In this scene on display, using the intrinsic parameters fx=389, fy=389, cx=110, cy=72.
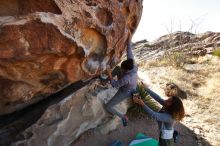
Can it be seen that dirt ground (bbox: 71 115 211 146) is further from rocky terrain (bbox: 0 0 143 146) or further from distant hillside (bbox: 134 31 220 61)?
distant hillside (bbox: 134 31 220 61)

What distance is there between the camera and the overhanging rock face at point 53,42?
441 cm

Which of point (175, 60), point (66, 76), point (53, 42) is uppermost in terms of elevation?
point (53, 42)

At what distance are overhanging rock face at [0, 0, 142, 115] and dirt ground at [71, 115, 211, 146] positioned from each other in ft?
6.00

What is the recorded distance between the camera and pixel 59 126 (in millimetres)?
6512

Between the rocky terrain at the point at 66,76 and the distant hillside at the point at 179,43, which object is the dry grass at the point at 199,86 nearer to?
the rocky terrain at the point at 66,76

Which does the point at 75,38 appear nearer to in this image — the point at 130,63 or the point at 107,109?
the point at 130,63

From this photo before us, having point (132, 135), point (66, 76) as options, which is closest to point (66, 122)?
point (66, 76)

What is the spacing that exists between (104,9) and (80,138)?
→ 301 cm

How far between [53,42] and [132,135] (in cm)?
400

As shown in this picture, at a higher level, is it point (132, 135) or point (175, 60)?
point (132, 135)

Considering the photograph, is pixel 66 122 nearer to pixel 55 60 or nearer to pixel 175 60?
pixel 55 60

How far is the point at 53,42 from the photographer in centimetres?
463

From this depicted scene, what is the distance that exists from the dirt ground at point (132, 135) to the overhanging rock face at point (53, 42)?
6.00 ft

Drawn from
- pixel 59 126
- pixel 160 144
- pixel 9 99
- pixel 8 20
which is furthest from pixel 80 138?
pixel 8 20
